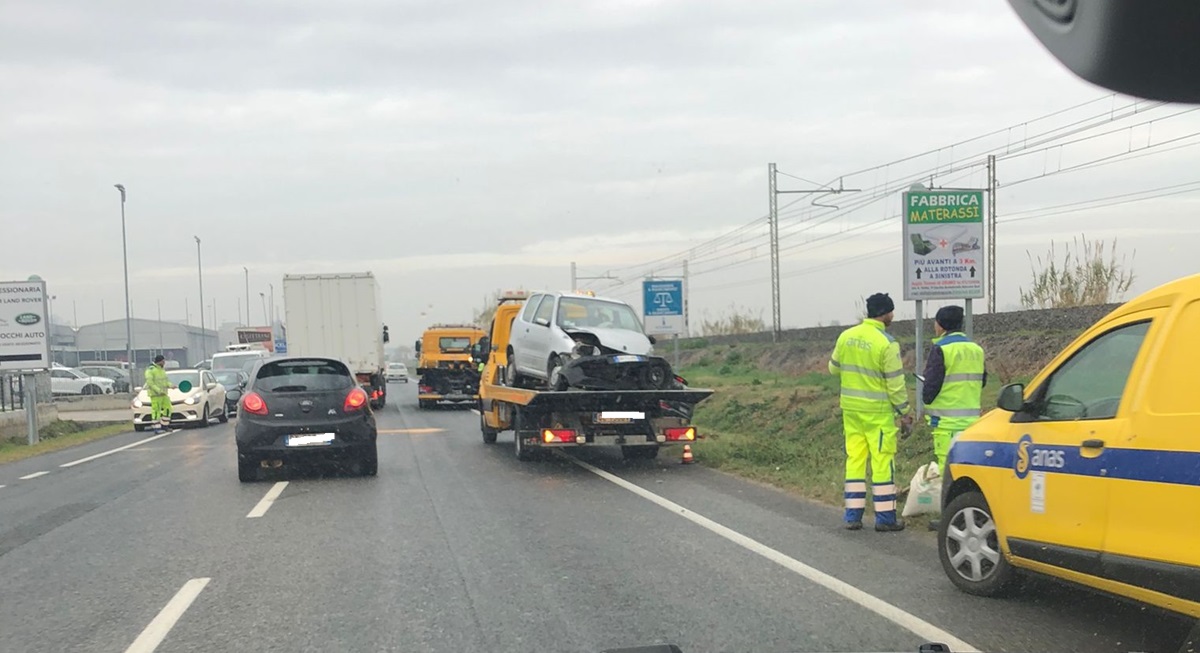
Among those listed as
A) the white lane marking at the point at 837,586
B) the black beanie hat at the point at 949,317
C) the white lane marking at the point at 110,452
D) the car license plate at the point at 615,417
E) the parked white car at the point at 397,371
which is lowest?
the parked white car at the point at 397,371

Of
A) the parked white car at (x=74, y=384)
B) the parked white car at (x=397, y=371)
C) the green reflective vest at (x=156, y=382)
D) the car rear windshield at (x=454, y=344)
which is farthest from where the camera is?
the parked white car at (x=397, y=371)

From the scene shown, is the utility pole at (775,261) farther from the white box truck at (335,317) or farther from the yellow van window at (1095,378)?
the yellow van window at (1095,378)

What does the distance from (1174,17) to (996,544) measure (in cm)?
439

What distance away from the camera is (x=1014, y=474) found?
5992mm

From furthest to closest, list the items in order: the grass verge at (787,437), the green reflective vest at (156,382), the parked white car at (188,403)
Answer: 1. the parked white car at (188,403)
2. the green reflective vest at (156,382)
3. the grass verge at (787,437)

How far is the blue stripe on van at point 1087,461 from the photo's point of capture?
15.2 feet

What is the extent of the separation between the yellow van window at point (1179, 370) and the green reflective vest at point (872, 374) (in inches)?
142

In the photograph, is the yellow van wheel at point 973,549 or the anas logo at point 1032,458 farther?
the yellow van wheel at point 973,549

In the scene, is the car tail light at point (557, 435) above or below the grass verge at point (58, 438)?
above

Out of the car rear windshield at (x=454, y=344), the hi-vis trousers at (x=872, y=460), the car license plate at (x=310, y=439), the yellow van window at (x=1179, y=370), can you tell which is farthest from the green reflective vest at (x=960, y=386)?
the car rear windshield at (x=454, y=344)

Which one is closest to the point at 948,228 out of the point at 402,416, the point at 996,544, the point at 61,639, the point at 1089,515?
the point at 996,544

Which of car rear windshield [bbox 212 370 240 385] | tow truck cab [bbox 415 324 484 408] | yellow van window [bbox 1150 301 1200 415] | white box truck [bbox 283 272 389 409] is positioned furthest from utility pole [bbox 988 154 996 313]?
yellow van window [bbox 1150 301 1200 415]

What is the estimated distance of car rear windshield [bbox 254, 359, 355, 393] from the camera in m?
13.3

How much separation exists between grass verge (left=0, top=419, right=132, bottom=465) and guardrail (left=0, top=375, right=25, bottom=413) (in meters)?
1.17
